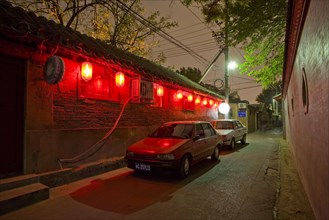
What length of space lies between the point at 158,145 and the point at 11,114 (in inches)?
156

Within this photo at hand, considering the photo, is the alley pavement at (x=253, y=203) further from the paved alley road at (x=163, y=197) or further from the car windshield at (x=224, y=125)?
the car windshield at (x=224, y=125)

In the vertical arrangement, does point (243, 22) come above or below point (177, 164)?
above

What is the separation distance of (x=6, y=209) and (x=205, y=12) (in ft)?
25.7

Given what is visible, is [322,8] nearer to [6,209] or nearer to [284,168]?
[6,209]

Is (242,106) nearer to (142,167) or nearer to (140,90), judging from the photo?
(140,90)

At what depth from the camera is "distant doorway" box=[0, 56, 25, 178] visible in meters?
5.36

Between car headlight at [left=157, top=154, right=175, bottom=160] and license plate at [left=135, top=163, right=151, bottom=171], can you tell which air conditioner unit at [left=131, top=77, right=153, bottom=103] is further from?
car headlight at [left=157, top=154, right=175, bottom=160]

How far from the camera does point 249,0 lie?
6.90 meters

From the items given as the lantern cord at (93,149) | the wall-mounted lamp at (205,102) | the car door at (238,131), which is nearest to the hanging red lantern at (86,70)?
the lantern cord at (93,149)

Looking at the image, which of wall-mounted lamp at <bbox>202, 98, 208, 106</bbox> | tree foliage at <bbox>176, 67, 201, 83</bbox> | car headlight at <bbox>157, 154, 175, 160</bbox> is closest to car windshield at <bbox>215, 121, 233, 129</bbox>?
wall-mounted lamp at <bbox>202, 98, 208, 106</bbox>

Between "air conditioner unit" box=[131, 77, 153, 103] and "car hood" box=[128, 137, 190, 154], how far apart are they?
264 centimetres

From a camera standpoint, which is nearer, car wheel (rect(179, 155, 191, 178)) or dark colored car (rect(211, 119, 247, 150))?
car wheel (rect(179, 155, 191, 178))

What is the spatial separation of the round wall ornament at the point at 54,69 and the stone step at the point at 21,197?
2581 millimetres

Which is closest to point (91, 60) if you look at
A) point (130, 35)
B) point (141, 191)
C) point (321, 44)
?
point (141, 191)
